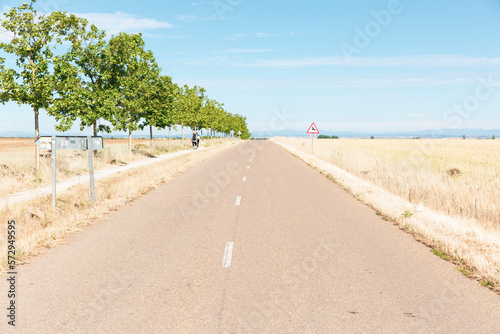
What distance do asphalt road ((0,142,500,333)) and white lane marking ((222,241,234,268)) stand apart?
0.02 m

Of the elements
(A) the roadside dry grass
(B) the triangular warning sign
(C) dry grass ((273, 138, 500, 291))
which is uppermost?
(B) the triangular warning sign

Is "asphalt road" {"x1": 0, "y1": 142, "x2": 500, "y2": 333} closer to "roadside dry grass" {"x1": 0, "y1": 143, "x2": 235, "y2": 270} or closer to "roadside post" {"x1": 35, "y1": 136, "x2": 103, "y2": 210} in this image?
"roadside dry grass" {"x1": 0, "y1": 143, "x2": 235, "y2": 270}

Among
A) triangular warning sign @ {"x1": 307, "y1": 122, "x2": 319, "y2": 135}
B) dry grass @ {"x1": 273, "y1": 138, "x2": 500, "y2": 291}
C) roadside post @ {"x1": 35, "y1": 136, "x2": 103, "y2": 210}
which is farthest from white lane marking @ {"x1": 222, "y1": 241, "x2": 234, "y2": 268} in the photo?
triangular warning sign @ {"x1": 307, "y1": 122, "x2": 319, "y2": 135}

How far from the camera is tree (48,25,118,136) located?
17.9m

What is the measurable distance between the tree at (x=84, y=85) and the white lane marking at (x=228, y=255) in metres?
14.3

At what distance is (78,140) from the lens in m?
9.90

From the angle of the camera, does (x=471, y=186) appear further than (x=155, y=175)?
No

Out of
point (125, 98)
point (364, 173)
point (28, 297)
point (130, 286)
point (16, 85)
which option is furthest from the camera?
point (125, 98)

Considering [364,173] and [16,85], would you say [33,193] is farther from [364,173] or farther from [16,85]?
[364,173]

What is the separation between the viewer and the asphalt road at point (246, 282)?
3.85 metres

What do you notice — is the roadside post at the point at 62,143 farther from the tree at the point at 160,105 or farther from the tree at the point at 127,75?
the tree at the point at 160,105

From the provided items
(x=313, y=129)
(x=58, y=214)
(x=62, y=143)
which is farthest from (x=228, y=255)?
(x=313, y=129)

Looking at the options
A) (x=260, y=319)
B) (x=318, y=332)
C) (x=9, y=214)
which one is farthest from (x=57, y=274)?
(x=9, y=214)

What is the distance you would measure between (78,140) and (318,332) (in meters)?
8.43
